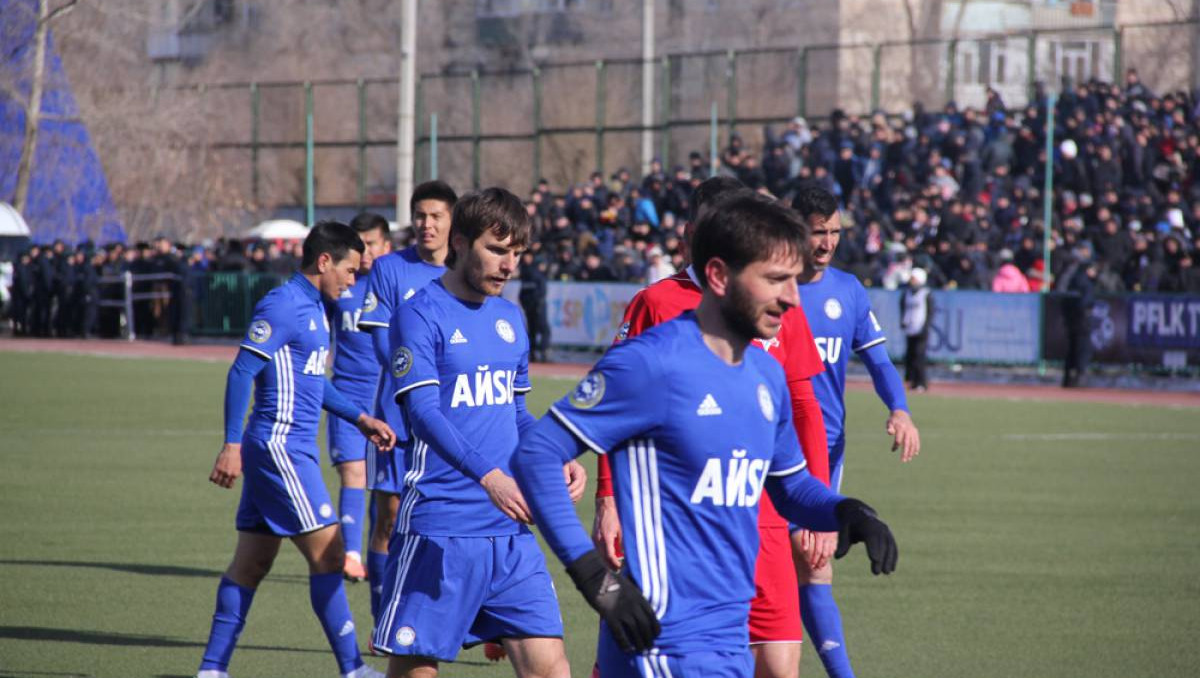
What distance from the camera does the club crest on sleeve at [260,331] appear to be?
757 cm

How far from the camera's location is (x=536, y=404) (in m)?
21.1

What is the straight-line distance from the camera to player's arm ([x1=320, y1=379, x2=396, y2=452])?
6844mm

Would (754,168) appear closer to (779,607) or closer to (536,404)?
(536,404)

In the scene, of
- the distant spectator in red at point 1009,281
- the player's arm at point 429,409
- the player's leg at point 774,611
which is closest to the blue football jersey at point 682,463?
the player's arm at point 429,409

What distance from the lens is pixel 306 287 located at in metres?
7.90

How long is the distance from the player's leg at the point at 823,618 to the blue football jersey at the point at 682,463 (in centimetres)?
258

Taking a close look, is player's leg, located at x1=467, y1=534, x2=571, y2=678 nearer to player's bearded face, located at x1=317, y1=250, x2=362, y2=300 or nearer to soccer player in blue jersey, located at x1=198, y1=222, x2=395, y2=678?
soccer player in blue jersey, located at x1=198, y1=222, x2=395, y2=678

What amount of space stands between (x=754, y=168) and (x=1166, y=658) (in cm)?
2429

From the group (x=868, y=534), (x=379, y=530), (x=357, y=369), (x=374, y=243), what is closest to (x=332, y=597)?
(x=379, y=530)

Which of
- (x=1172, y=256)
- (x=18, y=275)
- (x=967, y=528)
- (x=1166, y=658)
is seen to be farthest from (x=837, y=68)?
(x=1166, y=658)

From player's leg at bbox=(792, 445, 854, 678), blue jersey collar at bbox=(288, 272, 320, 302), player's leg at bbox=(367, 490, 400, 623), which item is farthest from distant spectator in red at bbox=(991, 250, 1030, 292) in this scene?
player's leg at bbox=(792, 445, 854, 678)

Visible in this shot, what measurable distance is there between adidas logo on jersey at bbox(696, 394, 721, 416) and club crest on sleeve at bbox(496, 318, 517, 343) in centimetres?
189

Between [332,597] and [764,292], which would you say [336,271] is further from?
[764,292]

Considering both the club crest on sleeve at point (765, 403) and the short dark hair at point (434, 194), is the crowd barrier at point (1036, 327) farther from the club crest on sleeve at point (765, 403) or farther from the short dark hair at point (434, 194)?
the club crest on sleeve at point (765, 403)
